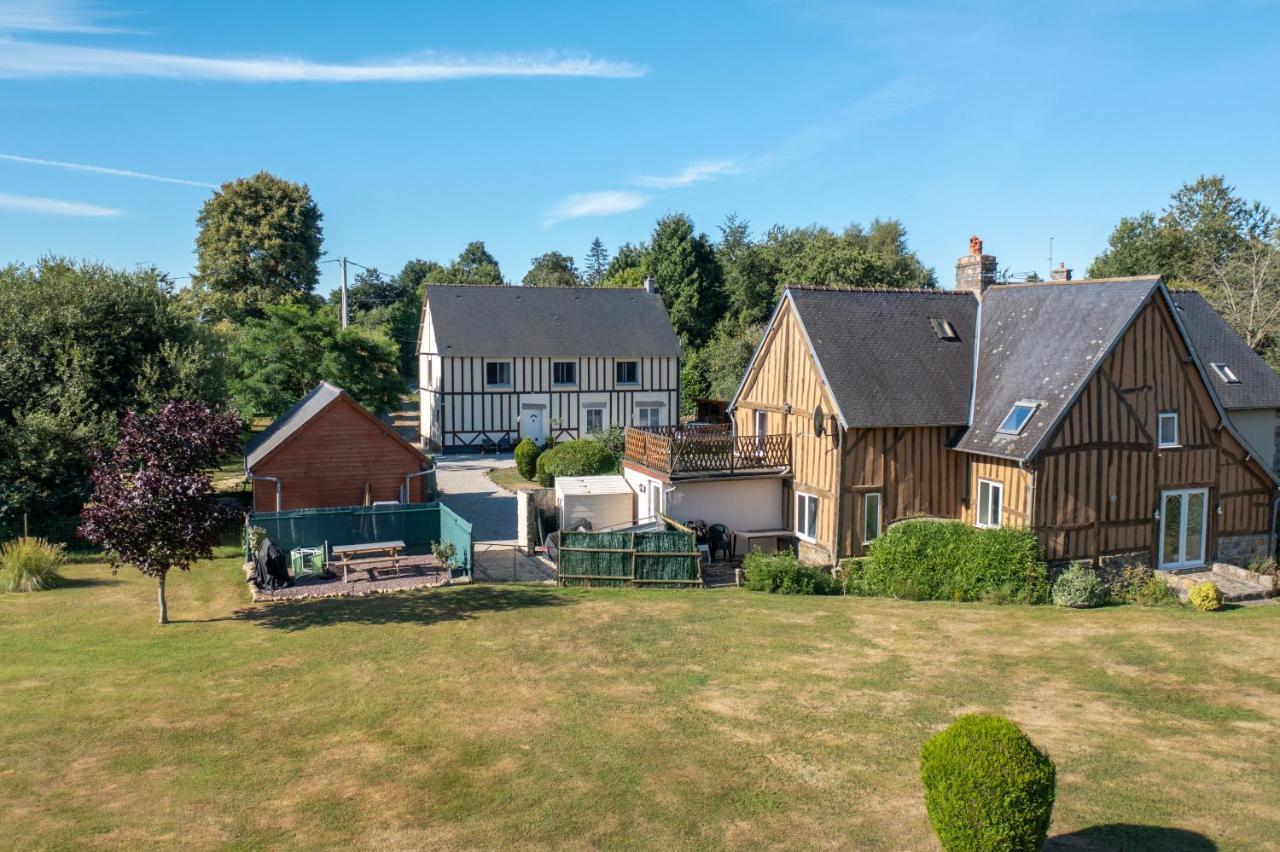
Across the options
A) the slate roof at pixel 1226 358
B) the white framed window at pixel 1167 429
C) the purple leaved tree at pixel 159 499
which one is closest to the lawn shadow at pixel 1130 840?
the white framed window at pixel 1167 429

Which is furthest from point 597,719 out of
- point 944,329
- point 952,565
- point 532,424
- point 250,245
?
point 250,245

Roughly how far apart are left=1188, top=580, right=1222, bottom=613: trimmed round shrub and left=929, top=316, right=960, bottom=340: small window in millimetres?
8045

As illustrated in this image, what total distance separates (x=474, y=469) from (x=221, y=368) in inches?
426

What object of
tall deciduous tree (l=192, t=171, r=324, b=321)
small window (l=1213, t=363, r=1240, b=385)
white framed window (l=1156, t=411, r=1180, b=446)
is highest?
tall deciduous tree (l=192, t=171, r=324, b=321)

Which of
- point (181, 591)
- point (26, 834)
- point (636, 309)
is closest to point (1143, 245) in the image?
point (636, 309)

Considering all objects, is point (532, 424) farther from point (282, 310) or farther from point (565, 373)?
point (282, 310)

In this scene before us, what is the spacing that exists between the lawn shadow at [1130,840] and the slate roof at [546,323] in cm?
3391

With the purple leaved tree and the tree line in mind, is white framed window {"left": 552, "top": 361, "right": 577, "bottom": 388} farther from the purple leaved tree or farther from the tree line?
the purple leaved tree

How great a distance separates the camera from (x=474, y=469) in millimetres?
36375

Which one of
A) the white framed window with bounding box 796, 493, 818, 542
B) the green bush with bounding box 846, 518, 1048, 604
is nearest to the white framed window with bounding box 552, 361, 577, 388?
the white framed window with bounding box 796, 493, 818, 542

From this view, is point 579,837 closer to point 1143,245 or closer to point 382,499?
point 382,499

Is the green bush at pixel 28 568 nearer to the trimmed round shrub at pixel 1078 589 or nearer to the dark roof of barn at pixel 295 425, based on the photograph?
the dark roof of barn at pixel 295 425

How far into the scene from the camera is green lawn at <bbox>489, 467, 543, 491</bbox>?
32.4 m

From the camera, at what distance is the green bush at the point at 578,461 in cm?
2942
